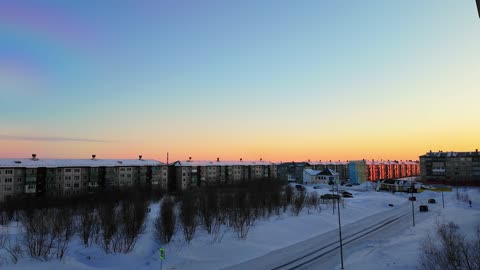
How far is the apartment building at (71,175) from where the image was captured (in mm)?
71250

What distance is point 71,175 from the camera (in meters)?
81.0

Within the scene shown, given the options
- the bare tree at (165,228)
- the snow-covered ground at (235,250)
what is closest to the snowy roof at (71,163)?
the snow-covered ground at (235,250)

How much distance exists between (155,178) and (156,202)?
74.7 feet

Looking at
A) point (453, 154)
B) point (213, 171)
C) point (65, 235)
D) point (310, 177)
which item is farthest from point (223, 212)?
point (453, 154)

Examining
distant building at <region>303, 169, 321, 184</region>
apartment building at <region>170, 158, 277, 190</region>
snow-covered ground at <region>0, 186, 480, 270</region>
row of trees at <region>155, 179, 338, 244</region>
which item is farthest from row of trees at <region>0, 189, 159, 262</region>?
distant building at <region>303, 169, 321, 184</region>

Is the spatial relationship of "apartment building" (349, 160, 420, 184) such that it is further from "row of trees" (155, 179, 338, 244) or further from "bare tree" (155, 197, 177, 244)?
"bare tree" (155, 197, 177, 244)

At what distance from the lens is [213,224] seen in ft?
156

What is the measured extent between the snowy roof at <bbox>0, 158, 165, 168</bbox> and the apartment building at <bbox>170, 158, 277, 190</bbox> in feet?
33.0

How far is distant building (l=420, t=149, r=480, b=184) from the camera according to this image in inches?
5123

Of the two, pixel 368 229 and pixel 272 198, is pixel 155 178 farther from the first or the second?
pixel 368 229

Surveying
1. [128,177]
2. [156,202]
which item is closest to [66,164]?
[128,177]

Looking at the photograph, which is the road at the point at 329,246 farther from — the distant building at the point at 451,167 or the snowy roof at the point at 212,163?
the distant building at the point at 451,167

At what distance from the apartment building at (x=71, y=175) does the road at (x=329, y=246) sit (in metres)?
59.1

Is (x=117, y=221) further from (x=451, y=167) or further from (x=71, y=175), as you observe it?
(x=451, y=167)
